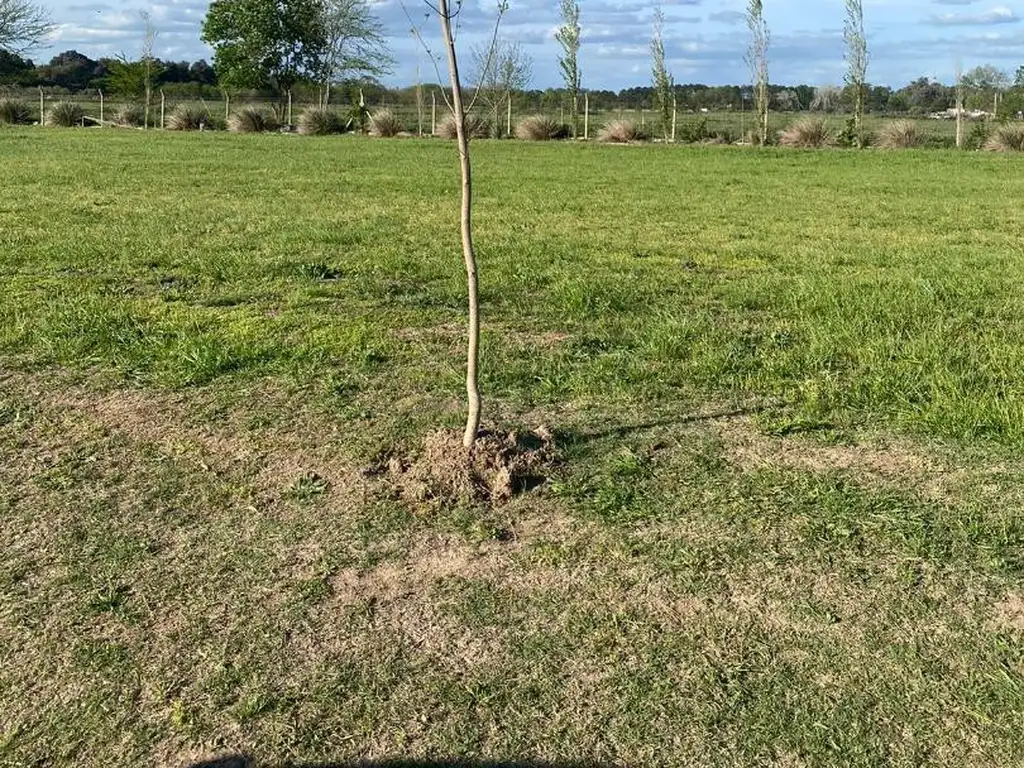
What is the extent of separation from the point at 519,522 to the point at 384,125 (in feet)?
112

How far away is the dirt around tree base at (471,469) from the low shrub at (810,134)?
29450 mm

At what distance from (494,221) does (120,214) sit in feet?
13.3

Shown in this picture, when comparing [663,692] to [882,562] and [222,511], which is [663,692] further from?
[222,511]

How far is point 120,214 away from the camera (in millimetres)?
10578

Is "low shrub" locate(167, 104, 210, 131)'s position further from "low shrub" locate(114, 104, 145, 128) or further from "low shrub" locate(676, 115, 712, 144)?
"low shrub" locate(676, 115, 712, 144)

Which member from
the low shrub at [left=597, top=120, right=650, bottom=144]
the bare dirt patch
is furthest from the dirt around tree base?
the low shrub at [left=597, top=120, right=650, bottom=144]

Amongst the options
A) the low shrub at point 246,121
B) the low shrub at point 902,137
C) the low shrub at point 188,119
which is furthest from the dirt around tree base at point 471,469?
the low shrub at point 188,119

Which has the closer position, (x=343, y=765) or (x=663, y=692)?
(x=343, y=765)

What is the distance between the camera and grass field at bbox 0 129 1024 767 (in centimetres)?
230

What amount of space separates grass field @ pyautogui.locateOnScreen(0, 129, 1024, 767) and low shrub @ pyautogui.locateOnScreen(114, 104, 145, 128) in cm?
3657

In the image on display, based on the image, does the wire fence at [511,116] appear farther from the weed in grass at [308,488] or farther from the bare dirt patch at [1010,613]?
the bare dirt patch at [1010,613]

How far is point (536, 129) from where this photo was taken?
113ft

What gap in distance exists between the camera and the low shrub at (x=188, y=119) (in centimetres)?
3831

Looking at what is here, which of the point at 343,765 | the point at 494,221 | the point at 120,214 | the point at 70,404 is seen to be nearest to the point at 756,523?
the point at 343,765
